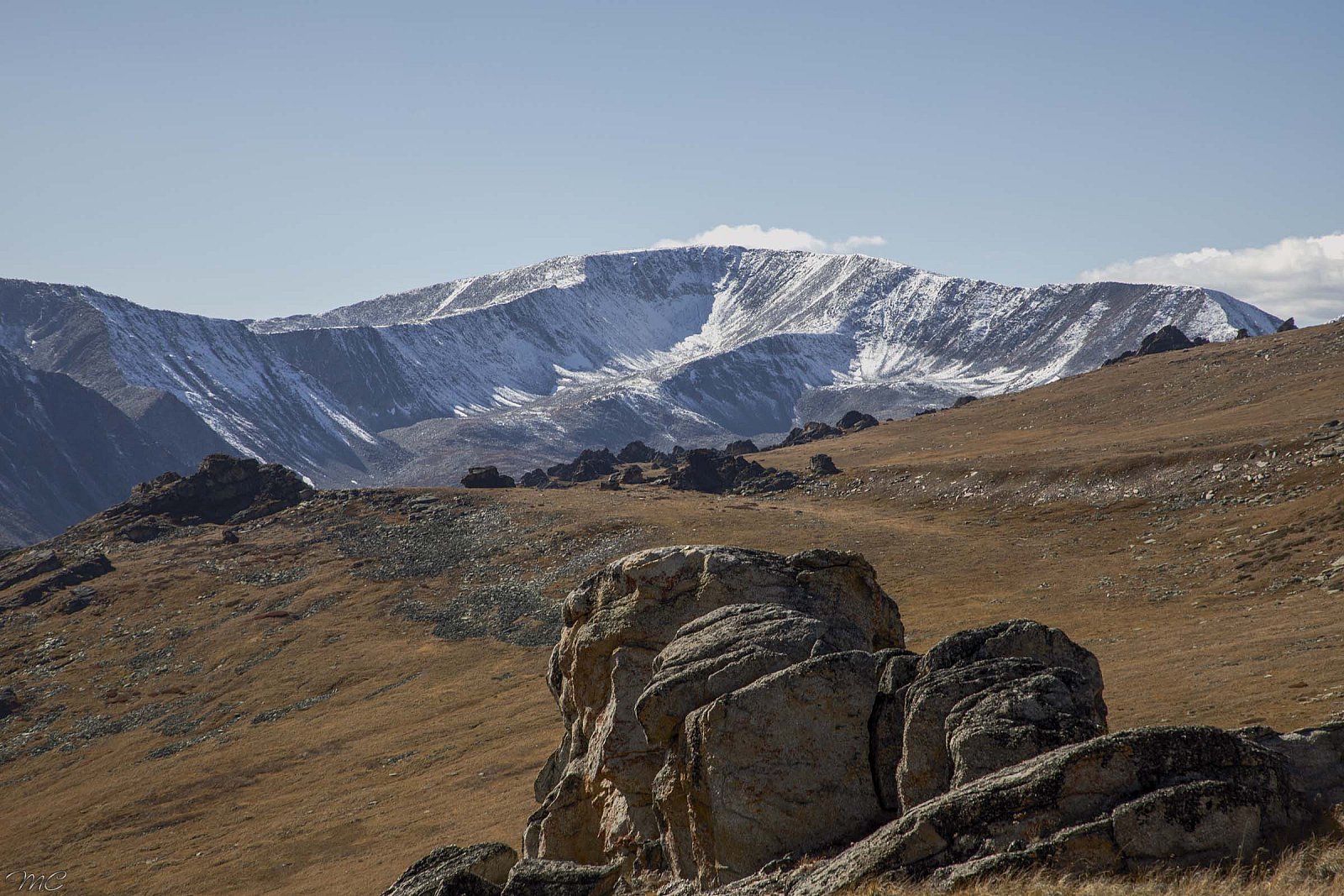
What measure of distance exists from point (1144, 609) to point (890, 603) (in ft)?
90.9

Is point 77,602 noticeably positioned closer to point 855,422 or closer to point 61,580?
point 61,580

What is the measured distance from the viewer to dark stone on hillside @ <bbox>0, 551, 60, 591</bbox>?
92312 mm

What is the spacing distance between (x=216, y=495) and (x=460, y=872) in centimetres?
10254

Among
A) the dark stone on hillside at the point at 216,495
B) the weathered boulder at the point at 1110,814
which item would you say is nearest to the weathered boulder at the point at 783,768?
the weathered boulder at the point at 1110,814

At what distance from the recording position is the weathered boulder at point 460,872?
18516 mm

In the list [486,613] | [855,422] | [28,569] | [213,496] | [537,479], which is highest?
[213,496]

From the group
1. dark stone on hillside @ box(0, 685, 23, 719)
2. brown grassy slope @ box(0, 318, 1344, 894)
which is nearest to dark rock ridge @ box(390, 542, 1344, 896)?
brown grassy slope @ box(0, 318, 1344, 894)

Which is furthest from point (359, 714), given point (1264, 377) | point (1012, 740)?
point (1264, 377)

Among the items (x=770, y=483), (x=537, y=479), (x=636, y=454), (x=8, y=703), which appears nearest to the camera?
(x=8, y=703)

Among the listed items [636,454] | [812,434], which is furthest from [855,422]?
[636,454]

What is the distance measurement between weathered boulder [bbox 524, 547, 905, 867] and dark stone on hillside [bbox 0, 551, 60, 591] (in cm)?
8277

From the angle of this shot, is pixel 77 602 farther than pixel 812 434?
No

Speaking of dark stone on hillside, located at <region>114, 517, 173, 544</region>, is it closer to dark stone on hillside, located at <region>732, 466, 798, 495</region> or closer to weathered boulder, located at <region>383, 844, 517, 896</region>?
dark stone on hillside, located at <region>732, 466, 798, 495</region>

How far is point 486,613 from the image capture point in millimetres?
71938
